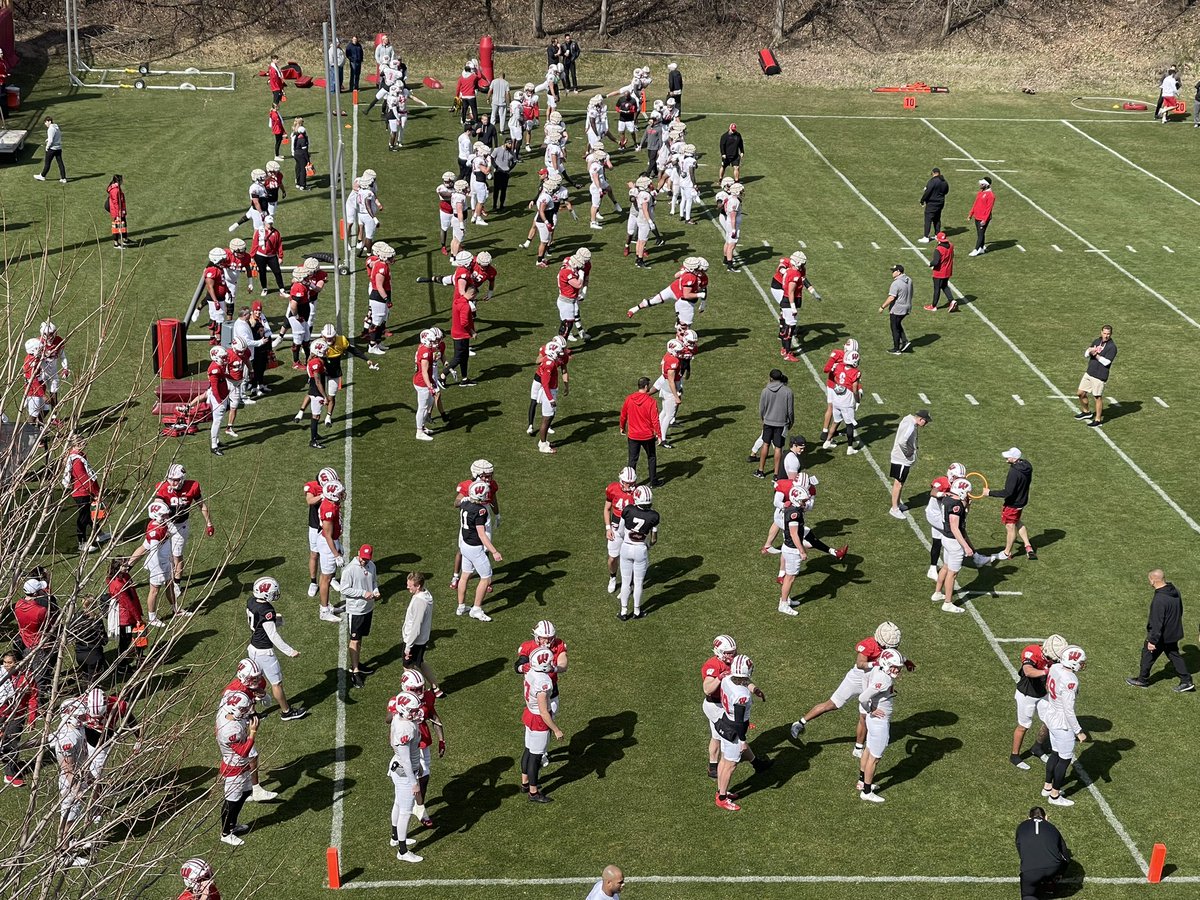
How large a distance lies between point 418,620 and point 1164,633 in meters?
9.62

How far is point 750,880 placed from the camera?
1642cm

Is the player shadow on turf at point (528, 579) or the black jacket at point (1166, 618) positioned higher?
the black jacket at point (1166, 618)

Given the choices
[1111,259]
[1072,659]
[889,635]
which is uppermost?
[889,635]

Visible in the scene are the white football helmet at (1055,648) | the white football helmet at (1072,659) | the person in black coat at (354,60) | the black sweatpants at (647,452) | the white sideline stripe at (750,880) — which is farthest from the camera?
the person in black coat at (354,60)

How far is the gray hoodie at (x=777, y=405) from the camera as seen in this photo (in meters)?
24.3

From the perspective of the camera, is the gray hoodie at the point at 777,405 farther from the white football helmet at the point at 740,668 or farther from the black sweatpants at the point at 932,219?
the black sweatpants at the point at 932,219

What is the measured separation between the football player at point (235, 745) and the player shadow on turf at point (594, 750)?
3568 millimetres

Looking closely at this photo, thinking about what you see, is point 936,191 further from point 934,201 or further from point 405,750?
point 405,750

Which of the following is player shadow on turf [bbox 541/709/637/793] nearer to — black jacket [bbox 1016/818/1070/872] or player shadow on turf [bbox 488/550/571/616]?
player shadow on turf [bbox 488/550/571/616]

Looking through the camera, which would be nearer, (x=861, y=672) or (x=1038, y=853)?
(x=1038, y=853)

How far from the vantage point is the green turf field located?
17125 mm

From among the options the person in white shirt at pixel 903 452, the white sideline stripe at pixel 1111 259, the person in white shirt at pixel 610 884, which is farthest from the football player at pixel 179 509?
Answer: the white sideline stripe at pixel 1111 259

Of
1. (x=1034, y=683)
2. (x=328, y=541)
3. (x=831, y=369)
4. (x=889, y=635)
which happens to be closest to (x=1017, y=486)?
(x=831, y=369)

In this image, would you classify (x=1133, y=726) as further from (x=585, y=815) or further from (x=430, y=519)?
(x=430, y=519)
